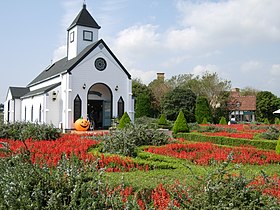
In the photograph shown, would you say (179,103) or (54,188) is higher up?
(179,103)

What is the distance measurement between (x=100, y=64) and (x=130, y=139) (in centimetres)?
1656

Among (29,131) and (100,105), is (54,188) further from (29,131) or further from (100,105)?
(100,105)

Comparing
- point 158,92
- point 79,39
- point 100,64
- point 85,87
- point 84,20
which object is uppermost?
point 84,20

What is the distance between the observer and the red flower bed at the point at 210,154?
31.0ft

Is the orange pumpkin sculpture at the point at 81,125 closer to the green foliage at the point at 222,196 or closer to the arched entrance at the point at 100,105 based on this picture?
the arched entrance at the point at 100,105

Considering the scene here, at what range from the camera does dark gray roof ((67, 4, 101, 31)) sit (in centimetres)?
2724

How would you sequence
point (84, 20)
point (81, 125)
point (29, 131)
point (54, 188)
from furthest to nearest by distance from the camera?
point (84, 20) < point (81, 125) < point (29, 131) < point (54, 188)

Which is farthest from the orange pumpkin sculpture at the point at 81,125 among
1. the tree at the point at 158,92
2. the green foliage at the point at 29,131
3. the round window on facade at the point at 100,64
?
the tree at the point at 158,92

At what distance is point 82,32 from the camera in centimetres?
2742

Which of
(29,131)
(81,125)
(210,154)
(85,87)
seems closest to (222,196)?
(210,154)

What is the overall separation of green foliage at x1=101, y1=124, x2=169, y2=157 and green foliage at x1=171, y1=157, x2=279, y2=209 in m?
6.26

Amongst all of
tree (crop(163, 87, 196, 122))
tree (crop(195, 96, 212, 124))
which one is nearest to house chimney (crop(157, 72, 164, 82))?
tree (crop(163, 87, 196, 122))

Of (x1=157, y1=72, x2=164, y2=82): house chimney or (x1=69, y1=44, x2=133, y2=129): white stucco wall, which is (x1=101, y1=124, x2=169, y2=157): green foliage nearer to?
(x1=69, y1=44, x2=133, y2=129): white stucco wall

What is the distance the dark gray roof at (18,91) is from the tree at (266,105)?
104 feet
